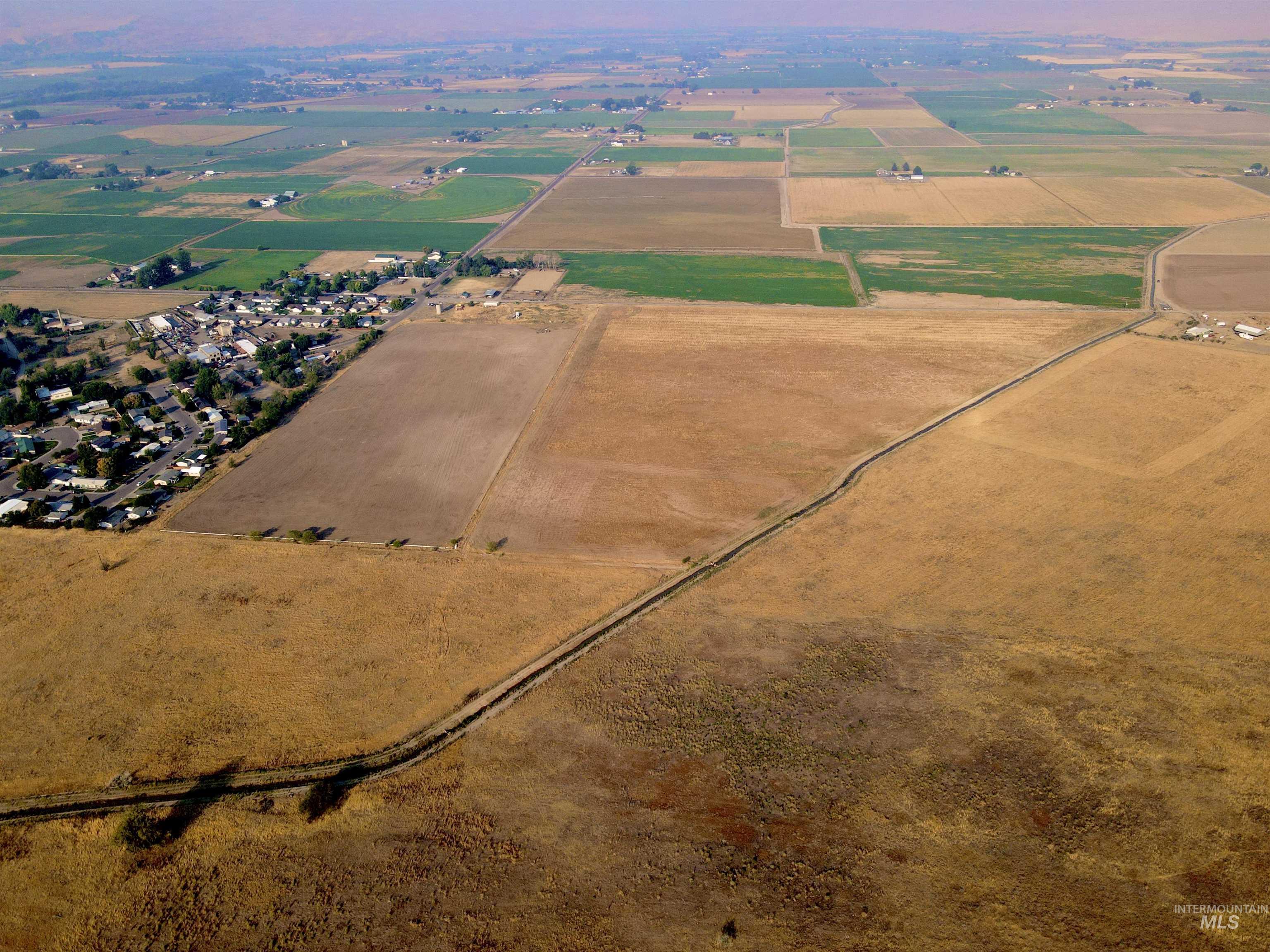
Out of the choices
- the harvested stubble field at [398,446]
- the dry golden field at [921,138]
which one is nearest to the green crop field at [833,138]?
the dry golden field at [921,138]

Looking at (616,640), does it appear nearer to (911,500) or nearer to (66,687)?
(911,500)

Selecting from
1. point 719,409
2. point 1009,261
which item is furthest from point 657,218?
point 719,409

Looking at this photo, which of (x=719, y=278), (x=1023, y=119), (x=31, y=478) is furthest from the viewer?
(x=1023, y=119)

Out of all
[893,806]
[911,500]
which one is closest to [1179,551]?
[911,500]

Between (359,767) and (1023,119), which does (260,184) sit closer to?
(359,767)

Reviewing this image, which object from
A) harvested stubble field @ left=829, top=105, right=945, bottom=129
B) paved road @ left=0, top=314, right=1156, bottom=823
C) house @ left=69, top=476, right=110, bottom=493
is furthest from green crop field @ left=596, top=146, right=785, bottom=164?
paved road @ left=0, top=314, right=1156, bottom=823

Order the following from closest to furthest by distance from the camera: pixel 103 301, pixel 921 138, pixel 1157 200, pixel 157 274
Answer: pixel 103 301 → pixel 157 274 → pixel 1157 200 → pixel 921 138
